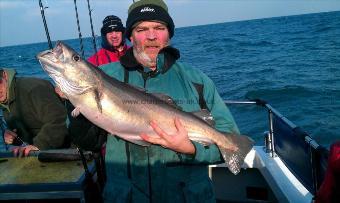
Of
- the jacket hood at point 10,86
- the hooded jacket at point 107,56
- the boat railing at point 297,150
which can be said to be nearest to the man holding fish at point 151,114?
the boat railing at point 297,150

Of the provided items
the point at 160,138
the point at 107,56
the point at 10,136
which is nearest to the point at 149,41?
the point at 160,138

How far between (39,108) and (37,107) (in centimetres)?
3

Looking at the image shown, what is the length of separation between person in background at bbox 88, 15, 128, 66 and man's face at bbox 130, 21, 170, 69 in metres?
4.59

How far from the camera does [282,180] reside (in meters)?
5.06

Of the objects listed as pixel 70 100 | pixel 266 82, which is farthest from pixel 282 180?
pixel 266 82

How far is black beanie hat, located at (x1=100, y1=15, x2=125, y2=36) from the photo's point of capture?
7.79 meters

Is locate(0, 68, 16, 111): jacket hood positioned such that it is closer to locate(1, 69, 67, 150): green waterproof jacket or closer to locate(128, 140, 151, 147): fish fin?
locate(1, 69, 67, 150): green waterproof jacket

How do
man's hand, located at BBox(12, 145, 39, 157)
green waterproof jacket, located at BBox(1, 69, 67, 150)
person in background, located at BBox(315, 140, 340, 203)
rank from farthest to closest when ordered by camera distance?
green waterproof jacket, located at BBox(1, 69, 67, 150)
man's hand, located at BBox(12, 145, 39, 157)
person in background, located at BBox(315, 140, 340, 203)

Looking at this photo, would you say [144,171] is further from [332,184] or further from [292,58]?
[292,58]

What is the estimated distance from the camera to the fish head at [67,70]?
3.17m

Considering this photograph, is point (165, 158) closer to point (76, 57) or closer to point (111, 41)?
point (76, 57)

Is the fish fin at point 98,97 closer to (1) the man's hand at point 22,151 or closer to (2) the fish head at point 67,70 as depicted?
(2) the fish head at point 67,70

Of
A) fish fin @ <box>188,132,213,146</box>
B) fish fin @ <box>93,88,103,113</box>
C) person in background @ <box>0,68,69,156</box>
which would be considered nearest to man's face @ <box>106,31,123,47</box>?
person in background @ <box>0,68,69,156</box>

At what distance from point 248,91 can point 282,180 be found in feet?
49.9
